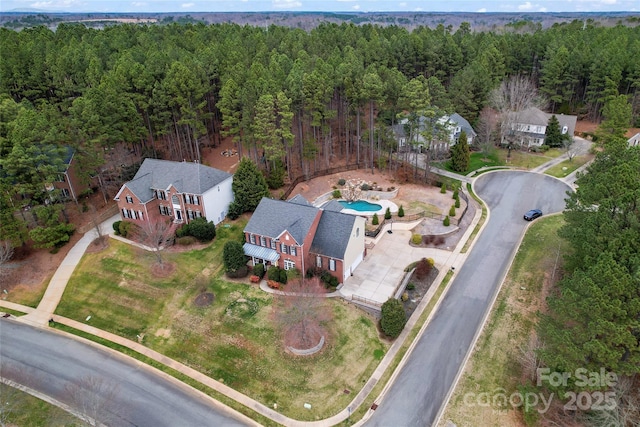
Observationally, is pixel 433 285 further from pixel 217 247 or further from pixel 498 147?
pixel 498 147

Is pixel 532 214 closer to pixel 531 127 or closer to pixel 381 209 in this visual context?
pixel 381 209

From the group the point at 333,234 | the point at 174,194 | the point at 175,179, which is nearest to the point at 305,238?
the point at 333,234

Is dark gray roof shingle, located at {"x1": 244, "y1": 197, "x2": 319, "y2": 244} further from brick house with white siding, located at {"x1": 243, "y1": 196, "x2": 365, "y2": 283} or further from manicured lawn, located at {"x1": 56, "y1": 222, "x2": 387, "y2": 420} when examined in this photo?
manicured lawn, located at {"x1": 56, "y1": 222, "x2": 387, "y2": 420}

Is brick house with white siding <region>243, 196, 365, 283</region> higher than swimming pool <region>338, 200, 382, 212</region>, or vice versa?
brick house with white siding <region>243, 196, 365, 283</region>

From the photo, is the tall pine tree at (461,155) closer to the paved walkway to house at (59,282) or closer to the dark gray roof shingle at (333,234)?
the dark gray roof shingle at (333,234)

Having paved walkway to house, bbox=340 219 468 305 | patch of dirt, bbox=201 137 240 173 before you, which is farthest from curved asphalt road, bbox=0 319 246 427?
patch of dirt, bbox=201 137 240 173

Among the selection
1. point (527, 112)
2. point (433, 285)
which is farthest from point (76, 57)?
point (527, 112)

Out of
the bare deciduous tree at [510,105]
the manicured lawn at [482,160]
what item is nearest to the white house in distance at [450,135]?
A: the manicured lawn at [482,160]
